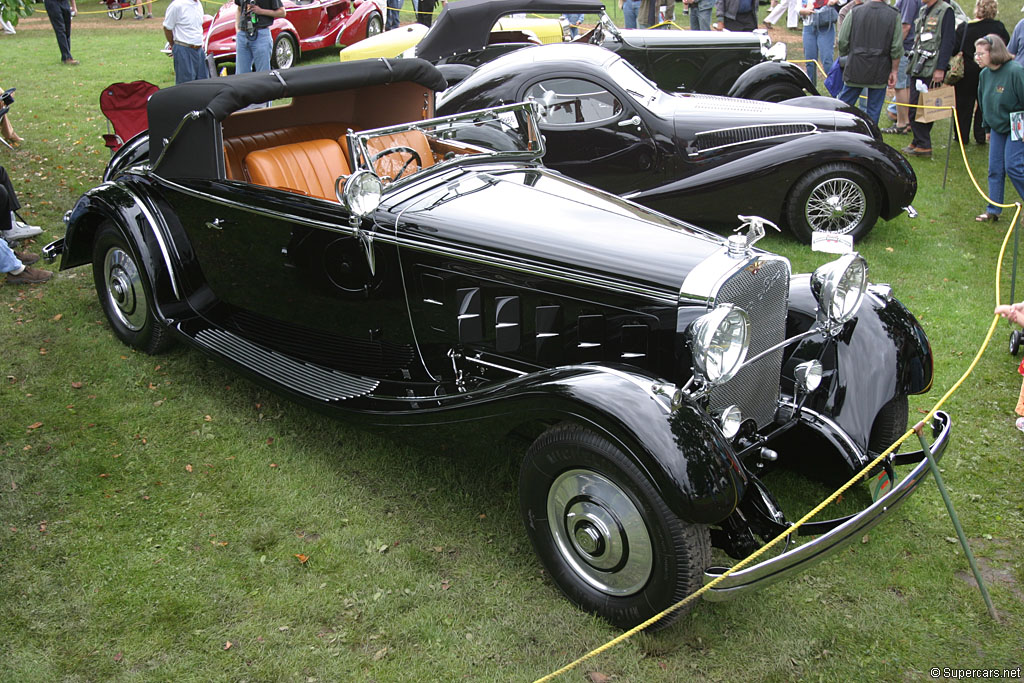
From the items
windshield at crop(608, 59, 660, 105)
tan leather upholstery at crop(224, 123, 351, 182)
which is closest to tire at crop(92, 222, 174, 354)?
tan leather upholstery at crop(224, 123, 351, 182)

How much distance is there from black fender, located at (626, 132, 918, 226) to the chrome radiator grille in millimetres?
3679

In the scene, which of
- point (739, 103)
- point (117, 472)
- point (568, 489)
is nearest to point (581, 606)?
point (568, 489)

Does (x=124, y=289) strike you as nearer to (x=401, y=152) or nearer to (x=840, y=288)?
(x=401, y=152)

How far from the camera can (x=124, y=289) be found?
5371 millimetres

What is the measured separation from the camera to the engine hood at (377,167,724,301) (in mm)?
3469

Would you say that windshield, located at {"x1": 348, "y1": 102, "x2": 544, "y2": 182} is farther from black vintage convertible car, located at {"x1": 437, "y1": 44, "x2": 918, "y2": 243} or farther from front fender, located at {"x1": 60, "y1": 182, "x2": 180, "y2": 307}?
black vintage convertible car, located at {"x1": 437, "y1": 44, "x2": 918, "y2": 243}

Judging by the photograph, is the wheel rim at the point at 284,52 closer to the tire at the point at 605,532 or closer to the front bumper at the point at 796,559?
the tire at the point at 605,532

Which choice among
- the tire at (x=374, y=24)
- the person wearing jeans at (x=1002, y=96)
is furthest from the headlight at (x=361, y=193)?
the tire at (x=374, y=24)

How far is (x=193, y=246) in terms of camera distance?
507 cm

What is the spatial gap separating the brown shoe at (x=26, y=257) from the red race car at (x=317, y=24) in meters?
7.59

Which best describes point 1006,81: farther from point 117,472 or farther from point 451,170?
point 117,472

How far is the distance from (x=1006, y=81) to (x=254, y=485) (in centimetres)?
745

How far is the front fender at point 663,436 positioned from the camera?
2836 millimetres

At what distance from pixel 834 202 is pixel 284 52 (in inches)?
411
